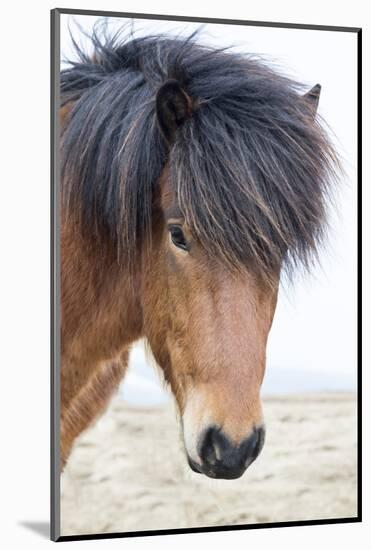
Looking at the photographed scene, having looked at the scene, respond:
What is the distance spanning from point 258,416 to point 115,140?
0.96m

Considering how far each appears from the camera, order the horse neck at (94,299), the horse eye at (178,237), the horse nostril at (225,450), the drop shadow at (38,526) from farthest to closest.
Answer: the drop shadow at (38,526) → the horse neck at (94,299) → the horse eye at (178,237) → the horse nostril at (225,450)

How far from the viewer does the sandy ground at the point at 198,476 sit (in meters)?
3.42

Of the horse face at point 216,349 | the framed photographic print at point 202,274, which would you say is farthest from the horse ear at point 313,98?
the horse face at point 216,349

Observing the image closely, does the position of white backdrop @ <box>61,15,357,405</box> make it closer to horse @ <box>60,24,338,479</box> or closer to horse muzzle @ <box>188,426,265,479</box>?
horse @ <box>60,24,338,479</box>

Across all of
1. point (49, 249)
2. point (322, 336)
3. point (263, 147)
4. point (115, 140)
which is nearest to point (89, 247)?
point (49, 249)

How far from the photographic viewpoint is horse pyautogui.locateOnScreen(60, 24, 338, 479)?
2.96 m

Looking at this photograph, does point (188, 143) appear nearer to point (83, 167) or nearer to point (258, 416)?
point (83, 167)

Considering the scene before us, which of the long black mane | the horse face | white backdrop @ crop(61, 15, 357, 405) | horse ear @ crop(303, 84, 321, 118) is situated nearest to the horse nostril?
the horse face

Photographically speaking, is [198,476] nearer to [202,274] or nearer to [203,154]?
[202,274]

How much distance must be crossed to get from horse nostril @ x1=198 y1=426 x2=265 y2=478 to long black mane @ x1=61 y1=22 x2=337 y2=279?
484mm

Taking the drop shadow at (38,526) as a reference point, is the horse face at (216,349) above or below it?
above

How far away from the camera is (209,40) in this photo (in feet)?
11.5

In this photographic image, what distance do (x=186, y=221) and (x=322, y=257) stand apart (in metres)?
0.82

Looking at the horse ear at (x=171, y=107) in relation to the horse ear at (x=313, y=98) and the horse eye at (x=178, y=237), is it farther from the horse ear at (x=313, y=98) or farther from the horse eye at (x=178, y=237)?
the horse ear at (x=313, y=98)
